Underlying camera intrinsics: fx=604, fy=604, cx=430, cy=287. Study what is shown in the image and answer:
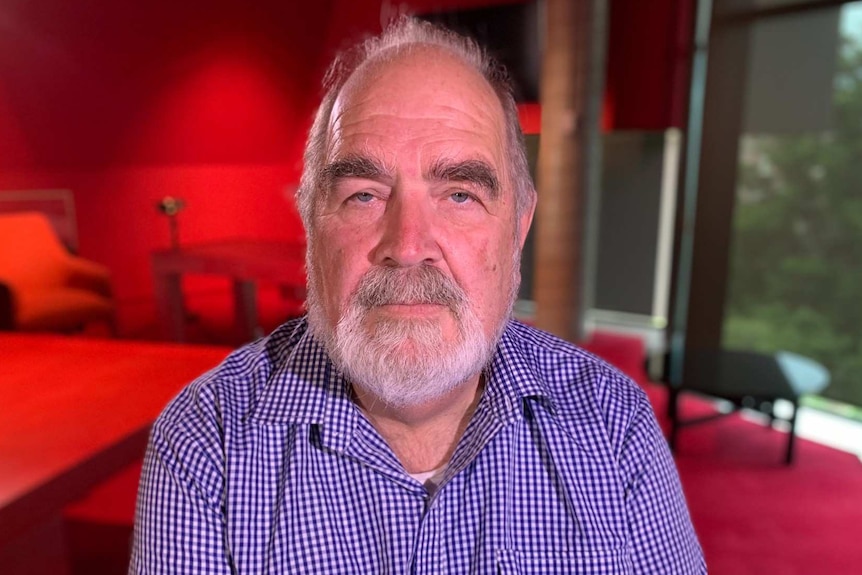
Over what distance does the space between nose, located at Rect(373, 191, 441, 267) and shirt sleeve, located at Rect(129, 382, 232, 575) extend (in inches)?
14.7

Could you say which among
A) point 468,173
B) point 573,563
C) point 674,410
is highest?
point 468,173

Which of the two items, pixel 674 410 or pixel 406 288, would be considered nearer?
pixel 406 288

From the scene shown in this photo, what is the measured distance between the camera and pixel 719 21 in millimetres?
3525

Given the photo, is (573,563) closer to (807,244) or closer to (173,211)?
(173,211)

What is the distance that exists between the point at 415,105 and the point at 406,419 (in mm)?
500

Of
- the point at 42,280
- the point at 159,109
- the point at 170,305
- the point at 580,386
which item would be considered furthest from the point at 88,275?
the point at 580,386

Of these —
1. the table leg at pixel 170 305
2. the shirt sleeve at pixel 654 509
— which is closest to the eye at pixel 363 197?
the shirt sleeve at pixel 654 509

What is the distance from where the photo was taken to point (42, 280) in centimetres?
177

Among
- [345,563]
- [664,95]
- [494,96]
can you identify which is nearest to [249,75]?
[494,96]

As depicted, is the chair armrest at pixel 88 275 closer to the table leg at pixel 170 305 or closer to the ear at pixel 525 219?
the table leg at pixel 170 305

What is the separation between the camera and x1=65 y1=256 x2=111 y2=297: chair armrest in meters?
1.89

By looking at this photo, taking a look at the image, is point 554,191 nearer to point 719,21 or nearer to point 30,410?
point 719,21

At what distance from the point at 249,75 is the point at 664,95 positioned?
2.70m

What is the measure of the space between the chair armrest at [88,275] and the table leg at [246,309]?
2.16 feet
